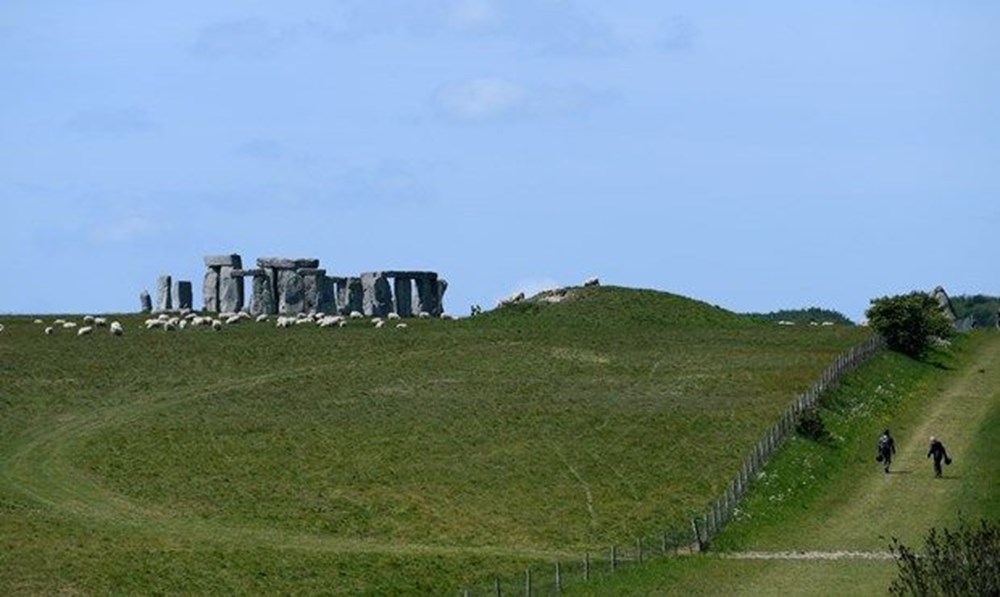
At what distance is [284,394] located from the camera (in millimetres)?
94812

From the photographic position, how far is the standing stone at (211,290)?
139750 mm

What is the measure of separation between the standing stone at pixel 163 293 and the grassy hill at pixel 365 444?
65.4 ft

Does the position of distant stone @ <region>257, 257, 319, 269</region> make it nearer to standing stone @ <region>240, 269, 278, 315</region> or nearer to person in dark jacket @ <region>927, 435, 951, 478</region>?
standing stone @ <region>240, 269, 278, 315</region>

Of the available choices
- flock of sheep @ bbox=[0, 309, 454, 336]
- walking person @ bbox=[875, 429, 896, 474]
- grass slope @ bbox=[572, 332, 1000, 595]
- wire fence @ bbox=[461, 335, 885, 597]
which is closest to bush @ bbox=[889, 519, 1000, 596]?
grass slope @ bbox=[572, 332, 1000, 595]

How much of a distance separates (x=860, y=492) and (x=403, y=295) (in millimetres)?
67554

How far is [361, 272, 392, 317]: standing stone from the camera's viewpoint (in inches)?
5340

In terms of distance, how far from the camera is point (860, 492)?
74.0 m

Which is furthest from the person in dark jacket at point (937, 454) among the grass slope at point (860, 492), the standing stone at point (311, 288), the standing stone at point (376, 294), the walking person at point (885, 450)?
the standing stone at point (311, 288)

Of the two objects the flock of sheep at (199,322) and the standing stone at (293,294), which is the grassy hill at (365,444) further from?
the standing stone at (293,294)

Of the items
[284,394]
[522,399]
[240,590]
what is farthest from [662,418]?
[240,590]

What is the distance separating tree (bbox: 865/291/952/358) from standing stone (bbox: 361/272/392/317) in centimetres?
3677

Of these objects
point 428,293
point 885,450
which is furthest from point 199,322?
point 885,450

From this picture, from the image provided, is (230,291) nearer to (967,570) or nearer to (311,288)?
(311,288)

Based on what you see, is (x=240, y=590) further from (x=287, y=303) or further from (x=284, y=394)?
(x=287, y=303)
